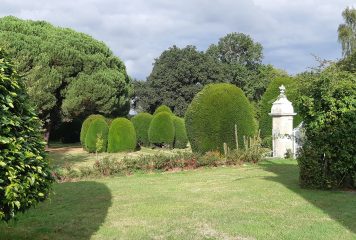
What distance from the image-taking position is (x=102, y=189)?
379 inches

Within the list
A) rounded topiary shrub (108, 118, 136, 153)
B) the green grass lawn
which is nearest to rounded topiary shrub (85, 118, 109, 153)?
rounded topiary shrub (108, 118, 136, 153)

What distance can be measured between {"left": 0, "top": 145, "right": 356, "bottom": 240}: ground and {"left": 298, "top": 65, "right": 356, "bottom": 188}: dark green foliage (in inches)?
17.5

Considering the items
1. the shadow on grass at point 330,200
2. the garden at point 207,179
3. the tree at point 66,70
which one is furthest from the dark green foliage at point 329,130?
the tree at point 66,70

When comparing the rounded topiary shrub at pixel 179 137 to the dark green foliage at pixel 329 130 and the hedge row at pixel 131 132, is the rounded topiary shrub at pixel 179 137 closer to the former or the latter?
the hedge row at pixel 131 132

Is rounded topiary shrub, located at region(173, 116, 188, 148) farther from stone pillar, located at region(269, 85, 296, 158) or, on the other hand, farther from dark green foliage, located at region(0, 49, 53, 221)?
dark green foliage, located at region(0, 49, 53, 221)

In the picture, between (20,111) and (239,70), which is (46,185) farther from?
(239,70)

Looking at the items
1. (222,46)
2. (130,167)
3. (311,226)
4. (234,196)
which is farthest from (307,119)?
(222,46)

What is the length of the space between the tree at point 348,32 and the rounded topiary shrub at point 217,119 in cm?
2538

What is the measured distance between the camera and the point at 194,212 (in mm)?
6734

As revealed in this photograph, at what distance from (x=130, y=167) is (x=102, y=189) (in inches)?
134

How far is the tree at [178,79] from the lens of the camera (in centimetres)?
4938

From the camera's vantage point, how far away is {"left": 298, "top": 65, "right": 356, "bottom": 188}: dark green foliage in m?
8.40

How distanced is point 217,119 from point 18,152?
1169cm

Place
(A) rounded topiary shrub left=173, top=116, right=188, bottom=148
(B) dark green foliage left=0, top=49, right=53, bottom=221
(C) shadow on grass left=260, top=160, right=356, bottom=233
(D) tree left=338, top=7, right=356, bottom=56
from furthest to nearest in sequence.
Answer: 1. (D) tree left=338, top=7, right=356, bottom=56
2. (A) rounded topiary shrub left=173, top=116, right=188, bottom=148
3. (C) shadow on grass left=260, top=160, right=356, bottom=233
4. (B) dark green foliage left=0, top=49, right=53, bottom=221
